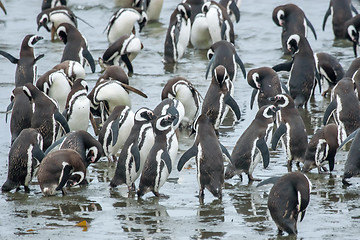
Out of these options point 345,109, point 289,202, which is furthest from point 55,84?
point 289,202

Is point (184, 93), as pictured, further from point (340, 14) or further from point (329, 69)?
point (340, 14)

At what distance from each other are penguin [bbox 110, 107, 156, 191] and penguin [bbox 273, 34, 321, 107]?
2936 millimetres

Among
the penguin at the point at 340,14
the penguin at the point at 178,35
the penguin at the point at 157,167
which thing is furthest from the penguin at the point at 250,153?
the penguin at the point at 340,14

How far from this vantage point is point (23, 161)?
6660 mm

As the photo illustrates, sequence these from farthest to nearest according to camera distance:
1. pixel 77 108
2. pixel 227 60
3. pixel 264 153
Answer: pixel 227 60 < pixel 77 108 < pixel 264 153

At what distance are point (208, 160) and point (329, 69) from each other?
3.74 metres

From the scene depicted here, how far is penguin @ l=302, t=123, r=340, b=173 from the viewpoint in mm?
6875

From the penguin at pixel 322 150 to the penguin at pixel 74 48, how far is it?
14.7 ft

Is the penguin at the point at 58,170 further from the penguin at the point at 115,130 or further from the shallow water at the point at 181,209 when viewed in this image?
the penguin at the point at 115,130

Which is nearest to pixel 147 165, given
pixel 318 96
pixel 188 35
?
pixel 318 96

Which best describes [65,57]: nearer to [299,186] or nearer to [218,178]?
[218,178]

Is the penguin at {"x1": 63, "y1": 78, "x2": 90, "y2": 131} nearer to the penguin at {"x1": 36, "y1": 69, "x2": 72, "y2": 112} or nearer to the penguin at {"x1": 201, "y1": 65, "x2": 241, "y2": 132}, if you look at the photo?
the penguin at {"x1": 36, "y1": 69, "x2": 72, "y2": 112}

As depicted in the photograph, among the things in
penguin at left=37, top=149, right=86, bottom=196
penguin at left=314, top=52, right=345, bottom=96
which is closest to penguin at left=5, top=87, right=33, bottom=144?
penguin at left=37, top=149, right=86, bottom=196

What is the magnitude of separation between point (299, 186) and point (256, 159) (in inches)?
58.2
